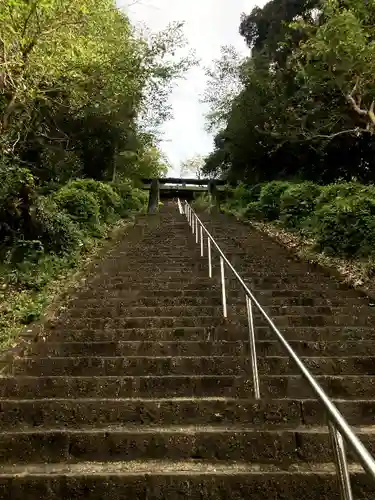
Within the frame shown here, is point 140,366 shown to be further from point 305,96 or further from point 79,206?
point 305,96

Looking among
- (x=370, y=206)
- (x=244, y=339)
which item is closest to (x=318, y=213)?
(x=370, y=206)

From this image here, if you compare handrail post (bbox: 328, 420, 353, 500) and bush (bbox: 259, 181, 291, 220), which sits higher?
bush (bbox: 259, 181, 291, 220)

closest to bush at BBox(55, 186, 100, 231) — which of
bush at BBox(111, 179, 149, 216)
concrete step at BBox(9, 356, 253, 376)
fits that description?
bush at BBox(111, 179, 149, 216)

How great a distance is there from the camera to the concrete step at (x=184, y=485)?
282 centimetres

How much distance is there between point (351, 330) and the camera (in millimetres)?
5227

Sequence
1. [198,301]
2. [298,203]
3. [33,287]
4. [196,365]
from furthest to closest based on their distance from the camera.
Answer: [298,203] < [33,287] < [198,301] < [196,365]

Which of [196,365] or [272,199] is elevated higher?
[272,199]

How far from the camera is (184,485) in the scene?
286cm

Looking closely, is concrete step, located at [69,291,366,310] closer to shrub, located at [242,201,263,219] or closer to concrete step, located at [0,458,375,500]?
concrete step, located at [0,458,375,500]

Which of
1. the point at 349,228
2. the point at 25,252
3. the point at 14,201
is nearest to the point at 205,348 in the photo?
the point at 25,252

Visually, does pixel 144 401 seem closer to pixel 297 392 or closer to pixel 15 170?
pixel 297 392

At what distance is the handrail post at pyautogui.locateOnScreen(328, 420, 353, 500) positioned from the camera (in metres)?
1.88

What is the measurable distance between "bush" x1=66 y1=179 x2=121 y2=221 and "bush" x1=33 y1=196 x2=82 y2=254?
Result: 343 centimetres

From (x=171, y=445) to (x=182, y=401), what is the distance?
487mm
